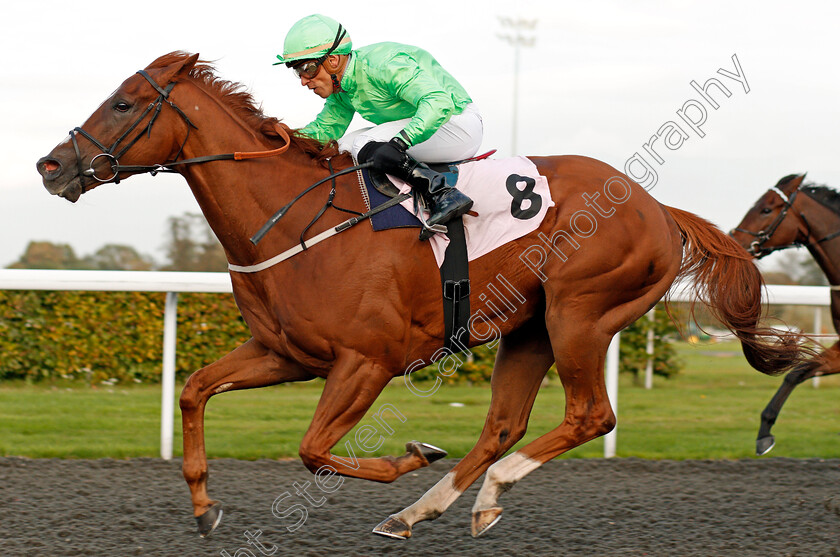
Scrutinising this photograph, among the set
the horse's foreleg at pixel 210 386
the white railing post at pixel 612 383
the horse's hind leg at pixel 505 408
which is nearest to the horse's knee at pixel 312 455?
the horse's foreleg at pixel 210 386

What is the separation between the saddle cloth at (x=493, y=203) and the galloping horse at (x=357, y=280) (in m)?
0.04

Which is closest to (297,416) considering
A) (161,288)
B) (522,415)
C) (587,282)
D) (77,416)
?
(77,416)

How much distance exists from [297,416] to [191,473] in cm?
329

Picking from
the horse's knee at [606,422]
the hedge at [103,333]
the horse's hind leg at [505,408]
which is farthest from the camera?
the hedge at [103,333]

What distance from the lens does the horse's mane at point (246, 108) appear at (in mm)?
→ 3334

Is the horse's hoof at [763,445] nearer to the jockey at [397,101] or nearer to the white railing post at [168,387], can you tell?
the jockey at [397,101]

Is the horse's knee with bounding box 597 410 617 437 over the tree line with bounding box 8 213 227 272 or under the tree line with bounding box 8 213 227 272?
under

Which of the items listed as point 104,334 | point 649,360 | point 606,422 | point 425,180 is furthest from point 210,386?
point 649,360

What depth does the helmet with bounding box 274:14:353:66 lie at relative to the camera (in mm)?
3275

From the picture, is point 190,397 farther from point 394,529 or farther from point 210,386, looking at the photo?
point 394,529

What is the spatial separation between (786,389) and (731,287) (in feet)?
6.15

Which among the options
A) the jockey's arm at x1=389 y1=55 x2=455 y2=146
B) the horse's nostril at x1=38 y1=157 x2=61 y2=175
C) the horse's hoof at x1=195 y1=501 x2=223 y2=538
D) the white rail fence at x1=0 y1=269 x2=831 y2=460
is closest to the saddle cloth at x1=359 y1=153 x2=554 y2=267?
the jockey's arm at x1=389 y1=55 x2=455 y2=146

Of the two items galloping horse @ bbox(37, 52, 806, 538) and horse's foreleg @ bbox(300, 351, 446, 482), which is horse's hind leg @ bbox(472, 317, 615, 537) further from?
horse's foreleg @ bbox(300, 351, 446, 482)

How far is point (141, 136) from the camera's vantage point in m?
3.13
